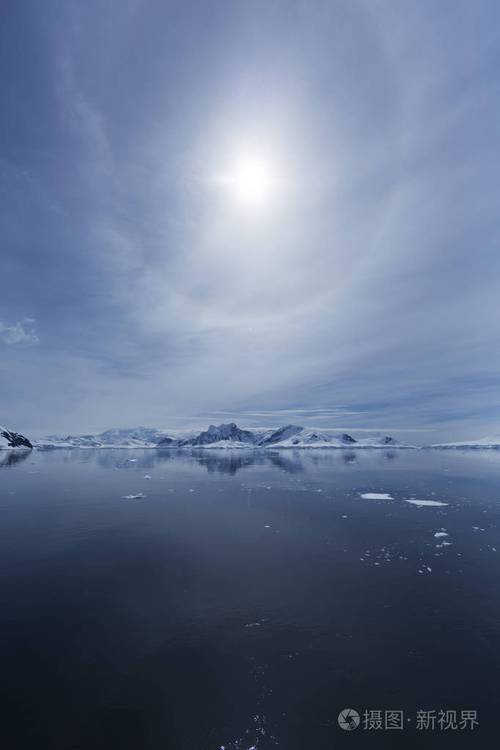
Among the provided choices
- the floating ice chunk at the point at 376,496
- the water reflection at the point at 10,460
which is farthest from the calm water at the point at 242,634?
the water reflection at the point at 10,460

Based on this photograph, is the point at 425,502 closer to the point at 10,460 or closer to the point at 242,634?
the point at 242,634

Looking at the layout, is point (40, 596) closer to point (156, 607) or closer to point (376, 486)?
point (156, 607)

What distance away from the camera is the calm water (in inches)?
368

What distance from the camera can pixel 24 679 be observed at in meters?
10.8

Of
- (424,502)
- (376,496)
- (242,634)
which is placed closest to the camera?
(242,634)

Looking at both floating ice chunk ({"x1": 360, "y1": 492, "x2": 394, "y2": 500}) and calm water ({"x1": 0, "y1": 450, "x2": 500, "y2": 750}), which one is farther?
floating ice chunk ({"x1": 360, "y1": 492, "x2": 394, "y2": 500})
